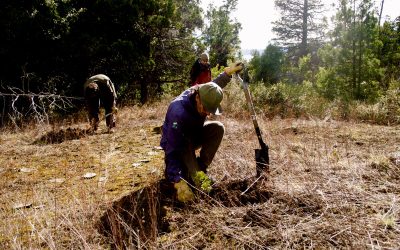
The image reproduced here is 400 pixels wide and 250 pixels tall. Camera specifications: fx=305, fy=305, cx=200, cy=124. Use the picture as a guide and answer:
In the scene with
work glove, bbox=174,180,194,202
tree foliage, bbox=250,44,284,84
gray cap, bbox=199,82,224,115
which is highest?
tree foliage, bbox=250,44,284,84

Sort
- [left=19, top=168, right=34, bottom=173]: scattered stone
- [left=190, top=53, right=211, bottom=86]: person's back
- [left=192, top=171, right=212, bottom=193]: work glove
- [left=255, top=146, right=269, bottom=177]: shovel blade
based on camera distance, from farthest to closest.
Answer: [left=190, top=53, right=211, bottom=86]: person's back
[left=19, top=168, right=34, bottom=173]: scattered stone
[left=255, top=146, right=269, bottom=177]: shovel blade
[left=192, top=171, right=212, bottom=193]: work glove

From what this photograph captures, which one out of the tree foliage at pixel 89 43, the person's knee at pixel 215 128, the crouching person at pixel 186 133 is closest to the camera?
the crouching person at pixel 186 133

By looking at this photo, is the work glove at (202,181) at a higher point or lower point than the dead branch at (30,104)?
lower

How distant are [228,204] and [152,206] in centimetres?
64

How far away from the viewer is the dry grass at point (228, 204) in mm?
2064

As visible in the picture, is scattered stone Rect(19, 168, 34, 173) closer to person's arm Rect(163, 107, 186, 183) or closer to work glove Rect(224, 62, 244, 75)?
person's arm Rect(163, 107, 186, 183)

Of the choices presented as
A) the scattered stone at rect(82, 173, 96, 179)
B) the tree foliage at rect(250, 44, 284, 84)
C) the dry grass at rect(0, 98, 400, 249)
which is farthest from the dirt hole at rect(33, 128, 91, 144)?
the tree foliage at rect(250, 44, 284, 84)

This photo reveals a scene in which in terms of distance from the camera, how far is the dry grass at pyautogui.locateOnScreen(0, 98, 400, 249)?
206 cm

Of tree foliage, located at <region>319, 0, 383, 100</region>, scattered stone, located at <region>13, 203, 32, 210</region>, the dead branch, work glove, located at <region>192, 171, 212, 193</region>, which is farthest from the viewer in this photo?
tree foliage, located at <region>319, 0, 383, 100</region>

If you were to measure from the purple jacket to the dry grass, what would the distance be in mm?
322

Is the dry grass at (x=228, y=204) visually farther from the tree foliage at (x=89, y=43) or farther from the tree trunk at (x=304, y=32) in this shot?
the tree trunk at (x=304, y=32)

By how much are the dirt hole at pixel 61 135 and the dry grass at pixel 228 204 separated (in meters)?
1.03

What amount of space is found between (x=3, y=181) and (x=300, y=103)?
Result: 7.95 m

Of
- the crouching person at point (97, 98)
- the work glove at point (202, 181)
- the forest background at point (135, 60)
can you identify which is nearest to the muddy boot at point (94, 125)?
the crouching person at point (97, 98)
